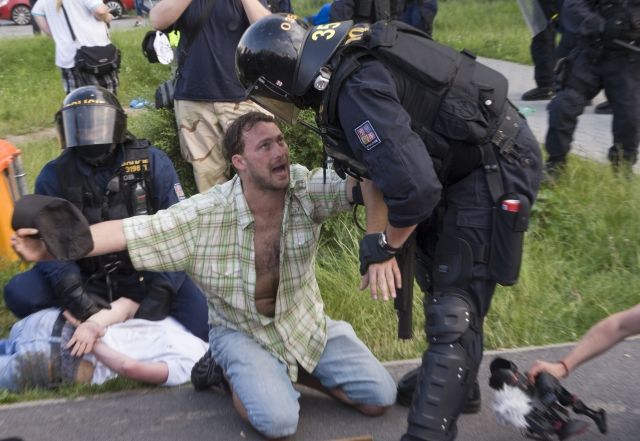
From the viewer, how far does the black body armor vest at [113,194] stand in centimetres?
381

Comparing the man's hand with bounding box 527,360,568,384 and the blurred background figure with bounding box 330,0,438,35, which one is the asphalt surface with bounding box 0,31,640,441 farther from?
the blurred background figure with bounding box 330,0,438,35

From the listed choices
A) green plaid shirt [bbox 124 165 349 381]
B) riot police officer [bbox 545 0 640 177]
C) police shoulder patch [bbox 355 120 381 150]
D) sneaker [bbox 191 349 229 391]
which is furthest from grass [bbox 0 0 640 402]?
police shoulder patch [bbox 355 120 381 150]

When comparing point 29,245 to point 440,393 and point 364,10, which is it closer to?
point 440,393

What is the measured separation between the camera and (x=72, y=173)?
12.6 feet

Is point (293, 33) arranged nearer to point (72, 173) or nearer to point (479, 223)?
point (479, 223)

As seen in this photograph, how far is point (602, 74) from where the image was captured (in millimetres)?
5344

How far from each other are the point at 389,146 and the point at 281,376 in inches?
49.3

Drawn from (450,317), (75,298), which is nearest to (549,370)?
(450,317)

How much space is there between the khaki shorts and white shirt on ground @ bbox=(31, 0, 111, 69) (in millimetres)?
2026

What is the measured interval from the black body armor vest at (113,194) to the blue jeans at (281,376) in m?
0.74

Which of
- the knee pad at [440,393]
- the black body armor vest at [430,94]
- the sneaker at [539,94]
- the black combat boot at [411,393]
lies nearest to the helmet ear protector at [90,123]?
the black body armor vest at [430,94]

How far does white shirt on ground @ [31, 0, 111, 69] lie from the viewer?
6.56 m

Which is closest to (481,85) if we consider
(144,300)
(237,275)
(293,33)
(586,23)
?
(293,33)

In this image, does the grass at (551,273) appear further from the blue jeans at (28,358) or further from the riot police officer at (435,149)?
the riot police officer at (435,149)
